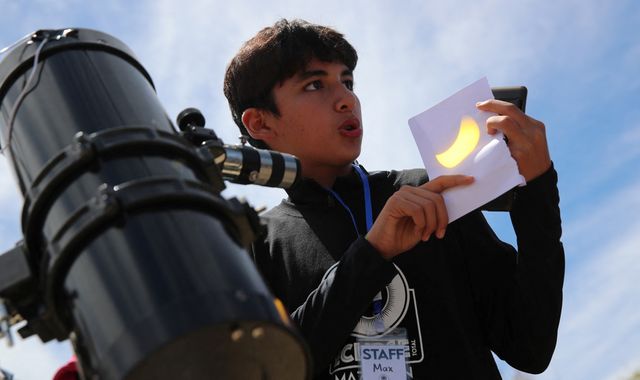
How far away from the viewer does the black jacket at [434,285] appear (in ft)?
8.05

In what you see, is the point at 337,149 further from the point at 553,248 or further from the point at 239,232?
the point at 239,232

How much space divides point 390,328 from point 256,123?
1.31 meters

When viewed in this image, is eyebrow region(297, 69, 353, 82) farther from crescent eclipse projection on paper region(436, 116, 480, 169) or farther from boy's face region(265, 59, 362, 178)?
crescent eclipse projection on paper region(436, 116, 480, 169)

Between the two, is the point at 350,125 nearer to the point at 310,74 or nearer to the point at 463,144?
the point at 310,74

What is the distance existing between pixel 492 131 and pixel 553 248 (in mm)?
581

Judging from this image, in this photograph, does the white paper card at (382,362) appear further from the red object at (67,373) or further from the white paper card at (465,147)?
the red object at (67,373)

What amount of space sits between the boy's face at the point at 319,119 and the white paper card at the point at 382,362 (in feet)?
2.87

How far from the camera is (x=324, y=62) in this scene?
348cm

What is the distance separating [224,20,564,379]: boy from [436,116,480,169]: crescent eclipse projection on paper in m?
0.04

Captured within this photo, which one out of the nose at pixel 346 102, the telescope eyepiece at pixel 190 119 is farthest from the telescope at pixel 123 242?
the nose at pixel 346 102

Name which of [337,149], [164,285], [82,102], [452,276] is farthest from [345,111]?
[164,285]

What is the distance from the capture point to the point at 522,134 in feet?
7.81

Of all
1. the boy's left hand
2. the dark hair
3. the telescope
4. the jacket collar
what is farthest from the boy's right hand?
the dark hair

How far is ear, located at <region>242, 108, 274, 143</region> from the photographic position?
3598 mm
